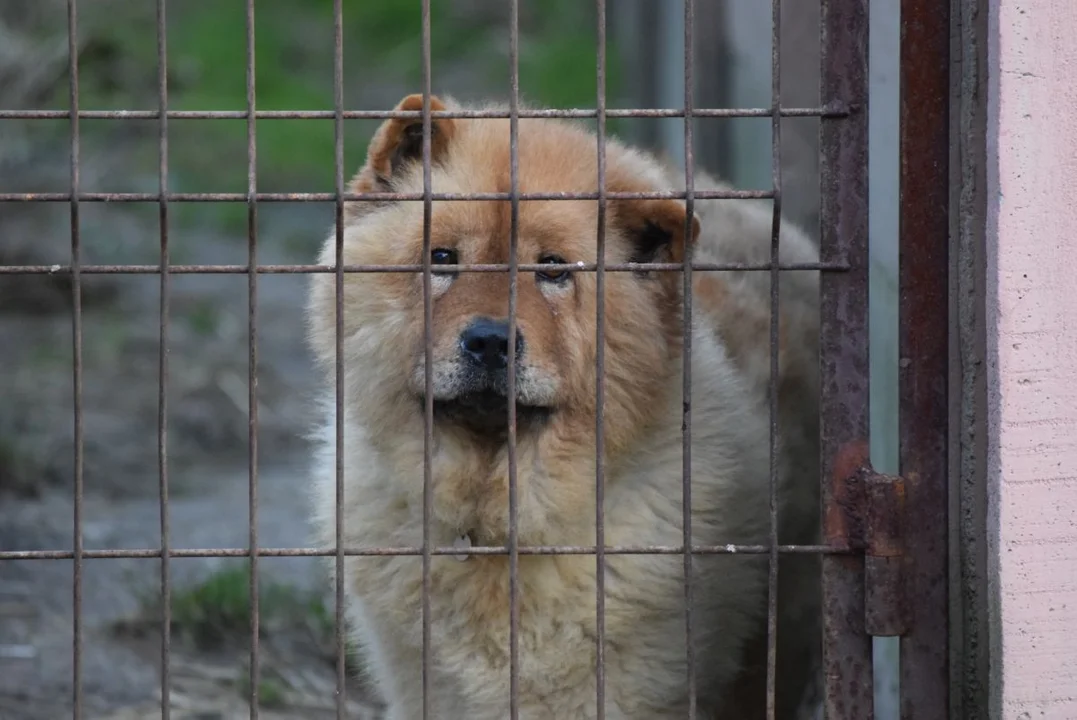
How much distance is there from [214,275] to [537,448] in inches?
192

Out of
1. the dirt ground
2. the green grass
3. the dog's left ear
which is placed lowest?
the dirt ground

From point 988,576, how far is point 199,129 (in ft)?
32.9

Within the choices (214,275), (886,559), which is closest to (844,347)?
(886,559)

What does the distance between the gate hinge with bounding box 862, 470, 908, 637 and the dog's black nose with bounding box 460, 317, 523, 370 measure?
35.8 inches

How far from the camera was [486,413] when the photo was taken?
11.4 ft

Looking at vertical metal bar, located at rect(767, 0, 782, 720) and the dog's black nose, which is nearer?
vertical metal bar, located at rect(767, 0, 782, 720)

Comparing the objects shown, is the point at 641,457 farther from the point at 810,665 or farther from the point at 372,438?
the point at 810,665

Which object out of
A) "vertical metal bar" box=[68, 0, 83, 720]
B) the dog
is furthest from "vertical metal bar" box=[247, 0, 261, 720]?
the dog

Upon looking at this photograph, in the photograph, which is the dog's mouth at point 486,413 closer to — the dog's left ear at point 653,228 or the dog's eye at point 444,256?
the dog's eye at point 444,256

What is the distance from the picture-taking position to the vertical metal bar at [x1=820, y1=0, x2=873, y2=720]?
2.98 meters

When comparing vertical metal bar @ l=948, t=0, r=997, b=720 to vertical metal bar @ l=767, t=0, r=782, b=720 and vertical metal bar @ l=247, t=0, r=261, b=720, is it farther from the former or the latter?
vertical metal bar @ l=247, t=0, r=261, b=720

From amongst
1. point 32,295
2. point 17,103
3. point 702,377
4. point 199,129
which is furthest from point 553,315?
point 199,129

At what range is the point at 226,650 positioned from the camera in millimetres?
5250

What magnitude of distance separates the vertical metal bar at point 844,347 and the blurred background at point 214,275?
76 centimetres
